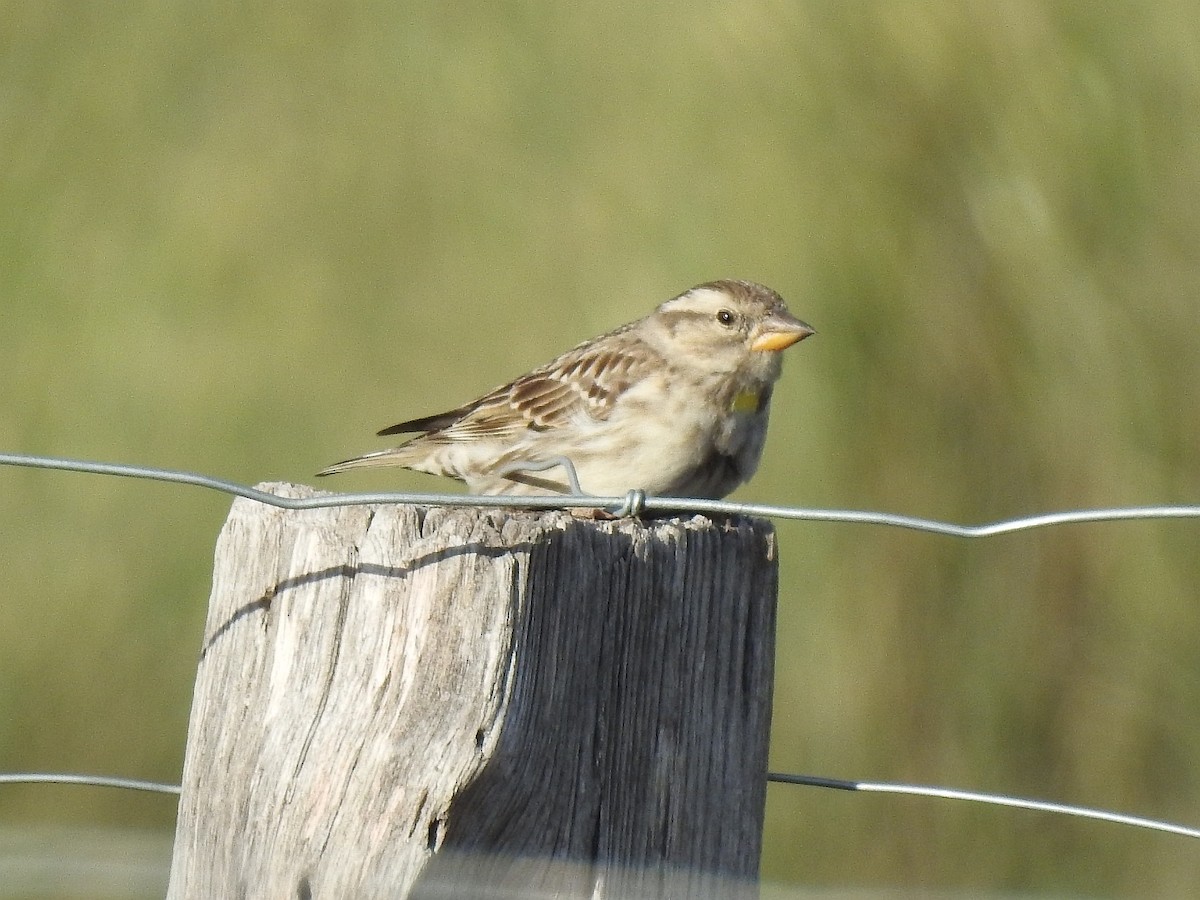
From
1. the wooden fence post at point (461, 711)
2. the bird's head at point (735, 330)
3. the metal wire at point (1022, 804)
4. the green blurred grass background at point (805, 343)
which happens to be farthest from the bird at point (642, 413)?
the wooden fence post at point (461, 711)

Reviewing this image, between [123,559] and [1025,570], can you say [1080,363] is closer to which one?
[1025,570]

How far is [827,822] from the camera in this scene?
215 inches

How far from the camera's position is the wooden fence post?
6.68ft

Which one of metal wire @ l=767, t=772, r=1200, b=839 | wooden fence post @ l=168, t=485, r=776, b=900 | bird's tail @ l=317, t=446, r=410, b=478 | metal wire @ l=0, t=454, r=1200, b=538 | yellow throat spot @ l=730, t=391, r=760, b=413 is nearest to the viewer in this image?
wooden fence post @ l=168, t=485, r=776, b=900

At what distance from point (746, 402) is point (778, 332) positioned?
234 millimetres

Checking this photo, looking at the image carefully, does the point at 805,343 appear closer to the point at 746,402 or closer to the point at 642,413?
the point at 746,402

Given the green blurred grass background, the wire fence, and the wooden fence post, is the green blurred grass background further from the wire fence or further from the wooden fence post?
the wooden fence post

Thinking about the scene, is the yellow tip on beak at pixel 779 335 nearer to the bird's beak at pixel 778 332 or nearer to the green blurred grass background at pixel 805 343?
the bird's beak at pixel 778 332

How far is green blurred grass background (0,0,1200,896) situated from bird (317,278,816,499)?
2.59ft

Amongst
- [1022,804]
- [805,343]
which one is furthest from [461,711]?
[805,343]

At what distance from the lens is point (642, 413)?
4656mm

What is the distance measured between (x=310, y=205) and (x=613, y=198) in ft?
5.42

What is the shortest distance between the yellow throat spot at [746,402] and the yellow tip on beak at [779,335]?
0.45ft


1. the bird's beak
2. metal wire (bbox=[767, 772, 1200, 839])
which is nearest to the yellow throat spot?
the bird's beak
